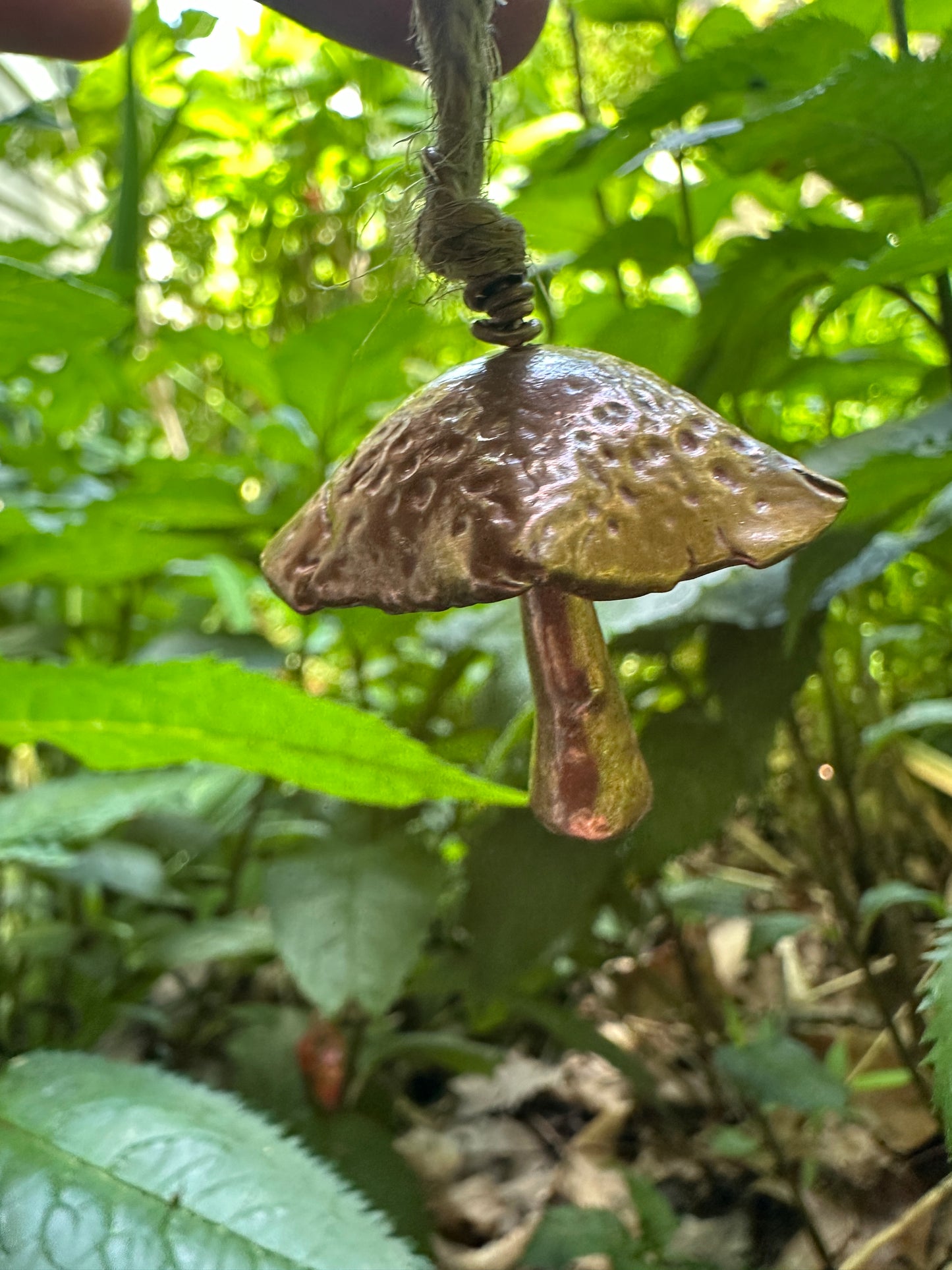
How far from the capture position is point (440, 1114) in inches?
35.5

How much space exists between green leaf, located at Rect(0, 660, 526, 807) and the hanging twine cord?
0.17m

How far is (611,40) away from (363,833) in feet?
2.57

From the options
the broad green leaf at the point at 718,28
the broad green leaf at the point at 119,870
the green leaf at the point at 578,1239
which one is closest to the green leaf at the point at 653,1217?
the green leaf at the point at 578,1239

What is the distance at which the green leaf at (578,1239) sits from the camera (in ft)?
1.76

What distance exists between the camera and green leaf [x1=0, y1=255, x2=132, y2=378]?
0.46 metres

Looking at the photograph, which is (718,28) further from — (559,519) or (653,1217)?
(653,1217)

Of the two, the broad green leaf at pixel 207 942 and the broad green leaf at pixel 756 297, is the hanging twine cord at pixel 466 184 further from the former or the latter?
the broad green leaf at pixel 207 942

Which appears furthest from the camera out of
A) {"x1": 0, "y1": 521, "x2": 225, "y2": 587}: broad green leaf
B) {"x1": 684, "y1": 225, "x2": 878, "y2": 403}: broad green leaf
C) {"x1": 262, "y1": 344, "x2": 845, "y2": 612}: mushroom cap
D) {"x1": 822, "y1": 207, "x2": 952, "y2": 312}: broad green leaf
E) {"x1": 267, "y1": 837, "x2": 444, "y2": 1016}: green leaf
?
{"x1": 0, "y1": 521, "x2": 225, "y2": 587}: broad green leaf

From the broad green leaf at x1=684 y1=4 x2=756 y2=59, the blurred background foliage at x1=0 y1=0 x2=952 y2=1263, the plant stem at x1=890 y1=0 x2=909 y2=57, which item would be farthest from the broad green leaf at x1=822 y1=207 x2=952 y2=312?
the broad green leaf at x1=684 y1=4 x2=756 y2=59

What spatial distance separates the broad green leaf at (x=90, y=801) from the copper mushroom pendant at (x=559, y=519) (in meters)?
0.40

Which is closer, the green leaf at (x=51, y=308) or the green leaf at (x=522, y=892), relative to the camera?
the green leaf at (x=51, y=308)

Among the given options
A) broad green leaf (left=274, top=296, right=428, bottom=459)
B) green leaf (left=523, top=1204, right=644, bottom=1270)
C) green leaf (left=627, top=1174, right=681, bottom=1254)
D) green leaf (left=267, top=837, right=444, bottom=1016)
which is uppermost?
broad green leaf (left=274, top=296, right=428, bottom=459)

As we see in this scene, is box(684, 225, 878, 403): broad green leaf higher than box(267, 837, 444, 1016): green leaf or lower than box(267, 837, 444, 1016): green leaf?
higher

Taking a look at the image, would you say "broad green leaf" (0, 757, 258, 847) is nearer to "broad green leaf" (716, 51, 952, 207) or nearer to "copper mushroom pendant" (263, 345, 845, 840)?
"copper mushroom pendant" (263, 345, 845, 840)
